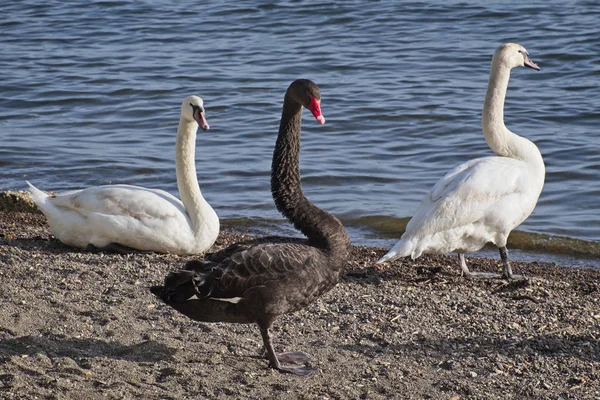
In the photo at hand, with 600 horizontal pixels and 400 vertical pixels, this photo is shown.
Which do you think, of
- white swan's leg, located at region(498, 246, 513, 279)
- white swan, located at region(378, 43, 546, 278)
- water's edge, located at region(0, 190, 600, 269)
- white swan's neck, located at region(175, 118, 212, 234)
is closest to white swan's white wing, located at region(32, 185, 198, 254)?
white swan's neck, located at region(175, 118, 212, 234)

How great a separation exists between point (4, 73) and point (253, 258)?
49.2ft

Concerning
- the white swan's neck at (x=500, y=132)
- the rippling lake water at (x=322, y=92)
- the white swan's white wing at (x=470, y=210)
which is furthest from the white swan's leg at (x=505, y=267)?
the rippling lake water at (x=322, y=92)

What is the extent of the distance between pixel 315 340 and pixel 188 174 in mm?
3023

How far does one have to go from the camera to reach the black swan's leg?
17.7 ft

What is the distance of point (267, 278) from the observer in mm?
5422

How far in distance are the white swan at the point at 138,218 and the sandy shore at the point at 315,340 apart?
0.36 m

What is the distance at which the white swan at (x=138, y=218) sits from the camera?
320 inches

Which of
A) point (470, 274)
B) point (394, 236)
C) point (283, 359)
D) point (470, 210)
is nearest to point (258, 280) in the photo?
point (283, 359)

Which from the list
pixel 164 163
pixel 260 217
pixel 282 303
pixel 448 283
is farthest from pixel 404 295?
Answer: pixel 164 163

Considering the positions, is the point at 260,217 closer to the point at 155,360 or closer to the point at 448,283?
the point at 448,283

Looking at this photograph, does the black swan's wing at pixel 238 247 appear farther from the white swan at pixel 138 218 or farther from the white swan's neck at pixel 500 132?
the white swan's neck at pixel 500 132

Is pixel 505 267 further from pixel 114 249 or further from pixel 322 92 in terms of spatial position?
pixel 322 92

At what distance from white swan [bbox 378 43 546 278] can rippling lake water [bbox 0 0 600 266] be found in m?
2.07

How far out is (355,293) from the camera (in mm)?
6992
